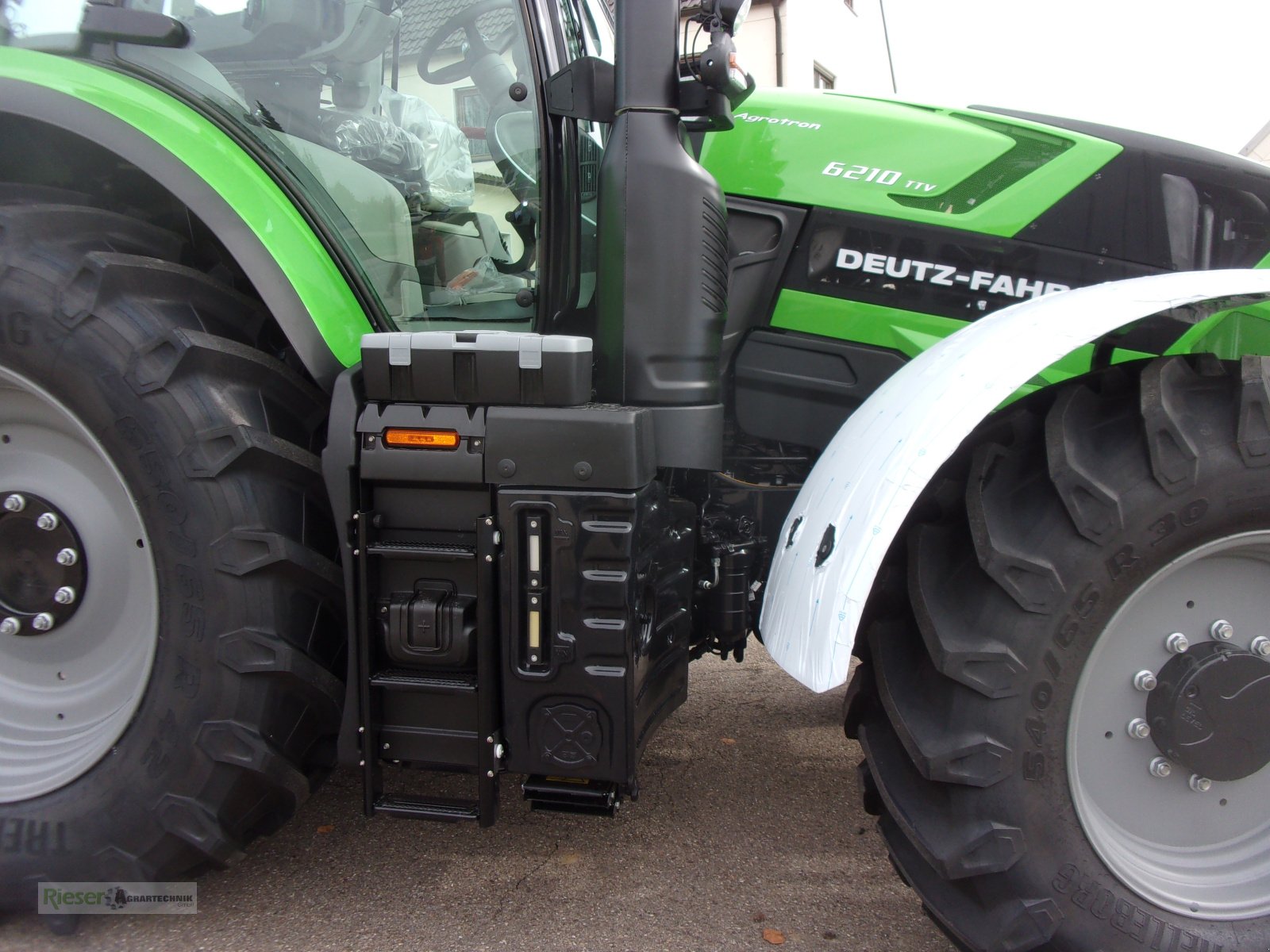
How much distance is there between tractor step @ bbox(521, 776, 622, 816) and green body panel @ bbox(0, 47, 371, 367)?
89 centimetres

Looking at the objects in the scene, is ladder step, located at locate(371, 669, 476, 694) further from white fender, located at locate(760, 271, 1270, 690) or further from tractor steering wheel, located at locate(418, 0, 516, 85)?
tractor steering wheel, located at locate(418, 0, 516, 85)

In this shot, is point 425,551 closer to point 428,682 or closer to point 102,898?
point 428,682

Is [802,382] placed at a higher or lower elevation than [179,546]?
higher

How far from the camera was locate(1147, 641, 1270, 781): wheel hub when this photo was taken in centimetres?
156

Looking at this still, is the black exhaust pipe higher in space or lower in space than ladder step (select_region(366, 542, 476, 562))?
higher

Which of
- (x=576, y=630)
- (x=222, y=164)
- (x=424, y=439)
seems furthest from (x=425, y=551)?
(x=222, y=164)

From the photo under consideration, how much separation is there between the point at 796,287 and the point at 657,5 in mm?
711

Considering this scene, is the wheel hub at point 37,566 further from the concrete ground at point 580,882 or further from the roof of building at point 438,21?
the roof of building at point 438,21

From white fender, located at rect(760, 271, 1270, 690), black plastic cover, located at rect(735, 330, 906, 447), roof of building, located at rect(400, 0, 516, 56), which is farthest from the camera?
black plastic cover, located at rect(735, 330, 906, 447)

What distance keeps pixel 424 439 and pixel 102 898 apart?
1067 mm

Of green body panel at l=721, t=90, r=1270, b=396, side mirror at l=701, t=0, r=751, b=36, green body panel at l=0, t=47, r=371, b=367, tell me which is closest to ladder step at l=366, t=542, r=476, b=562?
green body panel at l=0, t=47, r=371, b=367

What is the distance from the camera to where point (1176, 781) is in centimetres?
166

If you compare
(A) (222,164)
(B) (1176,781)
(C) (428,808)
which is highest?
(A) (222,164)

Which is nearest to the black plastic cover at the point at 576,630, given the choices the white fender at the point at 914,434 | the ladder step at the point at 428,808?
the ladder step at the point at 428,808
